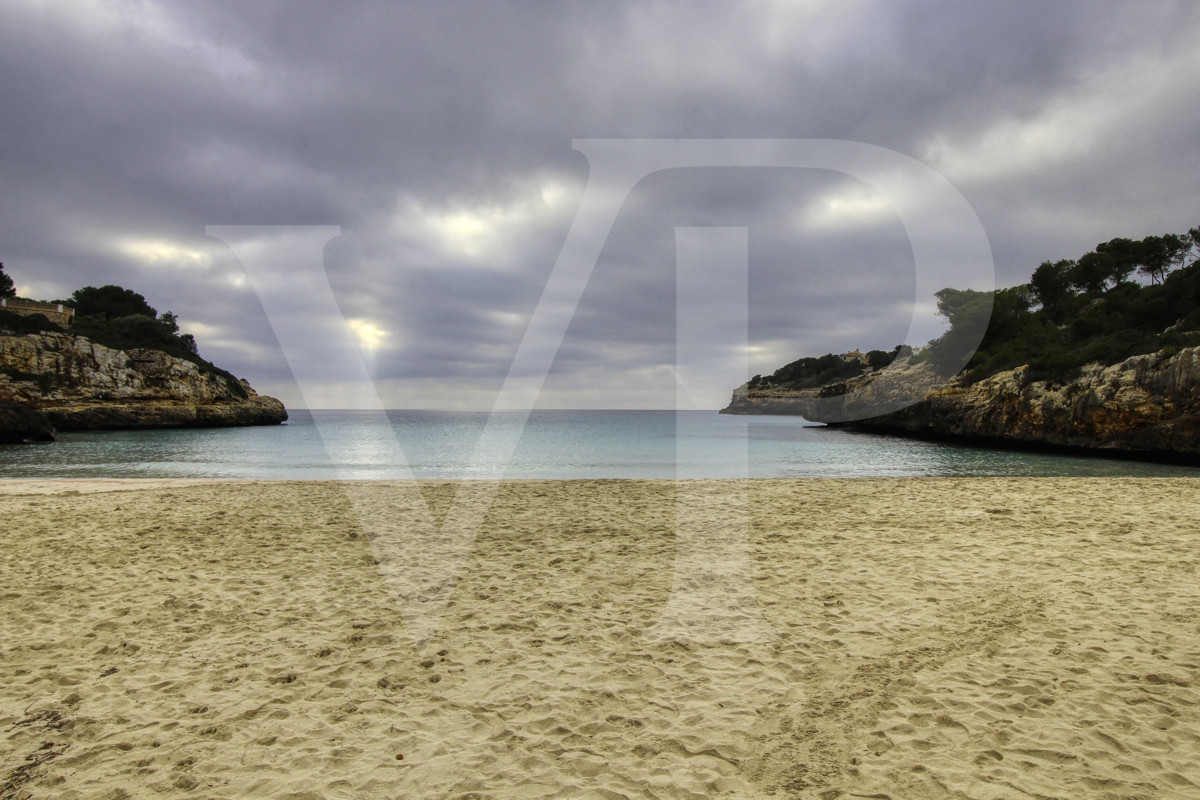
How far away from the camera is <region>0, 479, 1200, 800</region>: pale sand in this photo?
2.91m

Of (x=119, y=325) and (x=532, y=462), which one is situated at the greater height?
(x=119, y=325)

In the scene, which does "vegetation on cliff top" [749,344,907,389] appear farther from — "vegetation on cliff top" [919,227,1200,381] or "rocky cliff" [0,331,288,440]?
"rocky cliff" [0,331,288,440]

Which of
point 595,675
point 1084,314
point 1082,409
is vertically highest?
point 1084,314

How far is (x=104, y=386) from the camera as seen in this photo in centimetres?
4803

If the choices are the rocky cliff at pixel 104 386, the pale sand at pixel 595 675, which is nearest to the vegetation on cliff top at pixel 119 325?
the rocky cliff at pixel 104 386

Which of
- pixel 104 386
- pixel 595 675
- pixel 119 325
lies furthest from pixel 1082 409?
pixel 119 325

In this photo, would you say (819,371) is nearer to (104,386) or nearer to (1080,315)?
(1080,315)

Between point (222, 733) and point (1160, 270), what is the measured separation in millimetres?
64798

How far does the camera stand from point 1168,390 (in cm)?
2361

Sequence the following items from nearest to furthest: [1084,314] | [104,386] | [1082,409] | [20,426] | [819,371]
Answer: [1082,409], [20,426], [1084,314], [104,386], [819,371]

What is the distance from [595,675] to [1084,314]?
157 feet

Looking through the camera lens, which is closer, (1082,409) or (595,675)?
(595,675)

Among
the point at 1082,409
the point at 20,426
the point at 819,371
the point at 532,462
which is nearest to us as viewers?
the point at 532,462

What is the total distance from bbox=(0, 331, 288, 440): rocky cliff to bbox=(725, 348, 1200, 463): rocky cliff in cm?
6126
